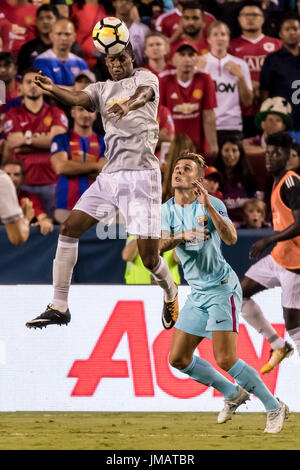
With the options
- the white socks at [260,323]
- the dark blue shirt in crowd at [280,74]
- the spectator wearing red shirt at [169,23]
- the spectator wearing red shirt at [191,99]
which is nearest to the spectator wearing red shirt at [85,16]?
the spectator wearing red shirt at [169,23]

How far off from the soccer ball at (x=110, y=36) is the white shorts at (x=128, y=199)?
0.99 m

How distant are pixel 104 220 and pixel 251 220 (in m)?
2.94

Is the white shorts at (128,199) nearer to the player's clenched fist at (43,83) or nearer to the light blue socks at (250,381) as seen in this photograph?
the player's clenched fist at (43,83)

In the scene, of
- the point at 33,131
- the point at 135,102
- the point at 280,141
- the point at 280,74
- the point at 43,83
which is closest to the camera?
the point at 135,102

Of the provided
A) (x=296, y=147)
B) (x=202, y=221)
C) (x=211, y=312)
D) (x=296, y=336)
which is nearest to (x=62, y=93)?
(x=202, y=221)

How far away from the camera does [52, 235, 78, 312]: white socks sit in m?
7.70

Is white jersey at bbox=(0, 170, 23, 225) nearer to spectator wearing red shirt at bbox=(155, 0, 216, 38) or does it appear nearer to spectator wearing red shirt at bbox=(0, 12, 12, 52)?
spectator wearing red shirt at bbox=(0, 12, 12, 52)

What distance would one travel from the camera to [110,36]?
7367 millimetres

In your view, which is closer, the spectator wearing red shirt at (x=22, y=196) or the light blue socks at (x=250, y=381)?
the light blue socks at (x=250, y=381)

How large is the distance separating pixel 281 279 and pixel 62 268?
2.54 metres

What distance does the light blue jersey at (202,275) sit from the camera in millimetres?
7930

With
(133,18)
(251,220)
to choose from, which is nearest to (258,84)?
(133,18)

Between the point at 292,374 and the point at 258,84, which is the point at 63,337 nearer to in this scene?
the point at 292,374

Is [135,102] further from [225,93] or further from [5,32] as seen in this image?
[5,32]
